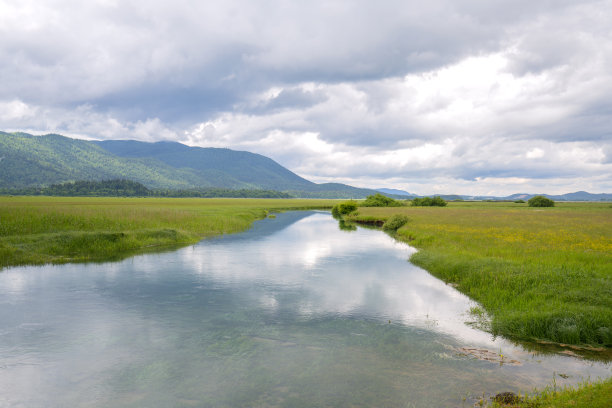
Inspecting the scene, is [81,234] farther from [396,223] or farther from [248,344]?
[396,223]

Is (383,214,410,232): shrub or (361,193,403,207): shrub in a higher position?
(361,193,403,207): shrub

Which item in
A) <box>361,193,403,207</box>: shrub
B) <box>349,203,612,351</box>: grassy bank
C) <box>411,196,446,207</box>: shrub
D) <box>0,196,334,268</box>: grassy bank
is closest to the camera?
<box>349,203,612,351</box>: grassy bank

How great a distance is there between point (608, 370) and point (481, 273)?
8.60 metres

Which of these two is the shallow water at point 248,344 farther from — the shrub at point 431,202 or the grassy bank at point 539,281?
the shrub at point 431,202

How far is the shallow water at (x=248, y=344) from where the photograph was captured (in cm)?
865

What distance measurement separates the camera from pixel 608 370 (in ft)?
31.0

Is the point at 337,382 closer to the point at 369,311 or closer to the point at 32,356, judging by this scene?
the point at 369,311

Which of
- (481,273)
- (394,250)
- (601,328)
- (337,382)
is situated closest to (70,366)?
(337,382)

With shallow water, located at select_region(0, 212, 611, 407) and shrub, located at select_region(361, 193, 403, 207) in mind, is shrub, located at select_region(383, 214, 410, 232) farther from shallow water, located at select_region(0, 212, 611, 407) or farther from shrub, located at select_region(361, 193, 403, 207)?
shrub, located at select_region(361, 193, 403, 207)

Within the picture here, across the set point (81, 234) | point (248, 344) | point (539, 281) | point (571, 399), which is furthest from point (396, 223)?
point (571, 399)

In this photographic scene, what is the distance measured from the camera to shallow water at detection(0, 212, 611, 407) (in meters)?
8.65

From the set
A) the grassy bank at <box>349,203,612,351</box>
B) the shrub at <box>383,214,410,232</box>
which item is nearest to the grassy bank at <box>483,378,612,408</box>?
the grassy bank at <box>349,203,612,351</box>

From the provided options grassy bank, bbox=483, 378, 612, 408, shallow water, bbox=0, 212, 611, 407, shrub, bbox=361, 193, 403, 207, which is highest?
shrub, bbox=361, 193, 403, 207

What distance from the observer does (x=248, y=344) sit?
1151 cm
